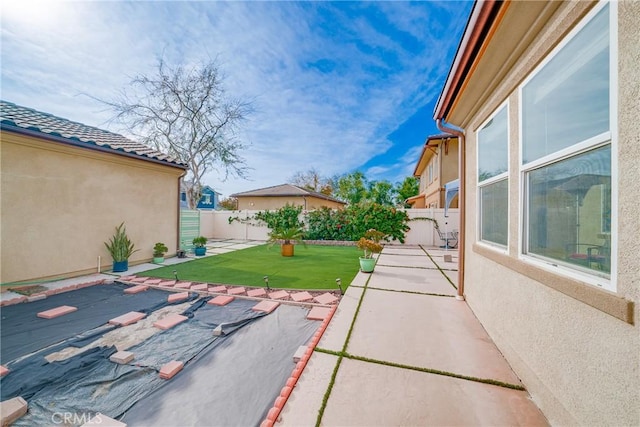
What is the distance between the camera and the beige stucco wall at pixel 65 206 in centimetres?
523

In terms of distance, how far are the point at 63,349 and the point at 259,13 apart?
7980 millimetres

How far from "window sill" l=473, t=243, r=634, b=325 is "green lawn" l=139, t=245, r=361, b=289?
3.57m

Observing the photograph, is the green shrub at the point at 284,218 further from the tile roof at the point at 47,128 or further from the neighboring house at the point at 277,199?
the neighboring house at the point at 277,199

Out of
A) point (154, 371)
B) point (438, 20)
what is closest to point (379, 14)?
point (438, 20)

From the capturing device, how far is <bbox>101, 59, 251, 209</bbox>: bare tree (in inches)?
626

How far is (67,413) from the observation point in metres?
2.06

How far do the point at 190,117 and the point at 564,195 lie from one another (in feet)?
69.2

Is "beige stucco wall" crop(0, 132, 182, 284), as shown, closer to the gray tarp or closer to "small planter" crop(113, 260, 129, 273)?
"small planter" crop(113, 260, 129, 273)

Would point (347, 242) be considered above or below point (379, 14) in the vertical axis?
below

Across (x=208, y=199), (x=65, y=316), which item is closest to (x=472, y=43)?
(x=65, y=316)

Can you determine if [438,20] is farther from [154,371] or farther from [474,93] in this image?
[154,371]

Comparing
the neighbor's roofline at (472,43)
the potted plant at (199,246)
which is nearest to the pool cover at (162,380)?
the neighbor's roofline at (472,43)

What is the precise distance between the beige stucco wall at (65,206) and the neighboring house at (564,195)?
9.18 meters

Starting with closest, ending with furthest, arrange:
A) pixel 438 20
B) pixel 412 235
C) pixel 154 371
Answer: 1. pixel 154 371
2. pixel 438 20
3. pixel 412 235
